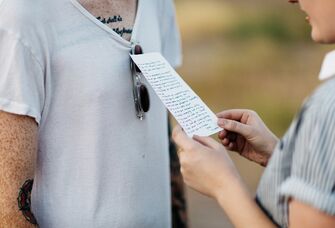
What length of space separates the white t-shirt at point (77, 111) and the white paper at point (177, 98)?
0.24 ft

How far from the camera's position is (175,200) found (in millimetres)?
3111

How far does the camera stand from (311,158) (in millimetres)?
1592

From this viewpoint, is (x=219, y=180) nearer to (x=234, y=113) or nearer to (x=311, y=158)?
(x=311, y=158)

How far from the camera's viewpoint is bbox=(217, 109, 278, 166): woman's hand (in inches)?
87.9

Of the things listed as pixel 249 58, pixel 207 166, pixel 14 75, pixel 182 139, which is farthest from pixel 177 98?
pixel 249 58

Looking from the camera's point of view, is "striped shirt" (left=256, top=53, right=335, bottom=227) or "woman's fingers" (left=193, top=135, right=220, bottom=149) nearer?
"striped shirt" (left=256, top=53, right=335, bottom=227)

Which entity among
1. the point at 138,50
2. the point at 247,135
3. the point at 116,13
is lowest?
the point at 247,135

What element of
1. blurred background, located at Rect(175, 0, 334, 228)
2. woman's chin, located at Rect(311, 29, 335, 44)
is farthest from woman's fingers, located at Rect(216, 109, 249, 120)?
blurred background, located at Rect(175, 0, 334, 228)

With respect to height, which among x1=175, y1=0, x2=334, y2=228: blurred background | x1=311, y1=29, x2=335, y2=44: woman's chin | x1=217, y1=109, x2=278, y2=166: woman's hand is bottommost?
x1=175, y1=0, x2=334, y2=228: blurred background

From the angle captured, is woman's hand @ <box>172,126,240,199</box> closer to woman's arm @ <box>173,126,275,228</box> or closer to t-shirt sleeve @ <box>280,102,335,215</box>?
woman's arm @ <box>173,126,275,228</box>

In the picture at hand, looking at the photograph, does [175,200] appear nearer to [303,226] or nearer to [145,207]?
[145,207]

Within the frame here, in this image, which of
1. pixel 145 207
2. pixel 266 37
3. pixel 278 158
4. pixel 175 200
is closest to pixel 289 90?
pixel 266 37

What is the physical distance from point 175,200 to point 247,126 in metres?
0.94

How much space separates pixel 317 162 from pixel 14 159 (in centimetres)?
86
